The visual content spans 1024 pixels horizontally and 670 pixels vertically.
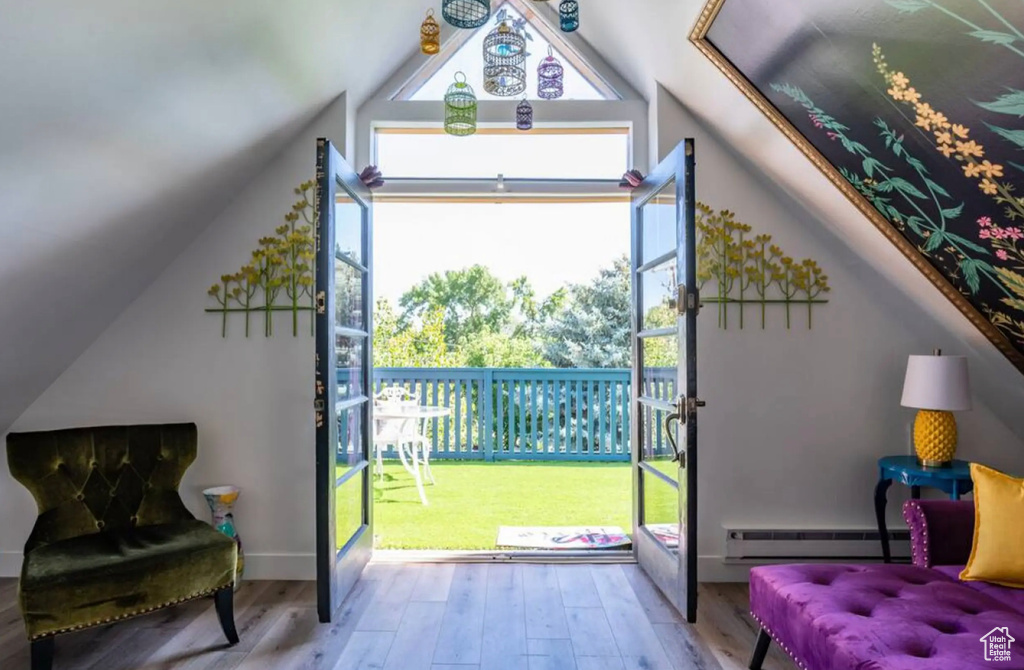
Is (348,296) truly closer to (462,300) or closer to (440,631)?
(440,631)

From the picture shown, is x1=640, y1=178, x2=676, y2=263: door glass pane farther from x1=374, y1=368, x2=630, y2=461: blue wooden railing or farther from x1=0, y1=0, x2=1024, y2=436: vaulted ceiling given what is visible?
x1=374, y1=368, x2=630, y2=461: blue wooden railing

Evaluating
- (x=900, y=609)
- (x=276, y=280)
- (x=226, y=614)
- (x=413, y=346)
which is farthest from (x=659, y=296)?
(x=413, y=346)

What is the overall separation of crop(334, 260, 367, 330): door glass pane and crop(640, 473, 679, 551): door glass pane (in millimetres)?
1592

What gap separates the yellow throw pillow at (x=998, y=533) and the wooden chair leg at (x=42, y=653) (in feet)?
9.64

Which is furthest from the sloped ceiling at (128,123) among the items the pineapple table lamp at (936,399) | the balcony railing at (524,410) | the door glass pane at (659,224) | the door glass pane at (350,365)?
the balcony railing at (524,410)

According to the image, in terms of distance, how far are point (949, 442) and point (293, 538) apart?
2.97 meters

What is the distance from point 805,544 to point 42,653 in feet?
10.0

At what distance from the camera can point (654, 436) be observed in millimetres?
2979

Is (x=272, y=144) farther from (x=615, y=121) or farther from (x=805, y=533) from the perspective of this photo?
(x=805, y=533)

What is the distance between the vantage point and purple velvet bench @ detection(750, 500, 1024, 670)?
151 centimetres

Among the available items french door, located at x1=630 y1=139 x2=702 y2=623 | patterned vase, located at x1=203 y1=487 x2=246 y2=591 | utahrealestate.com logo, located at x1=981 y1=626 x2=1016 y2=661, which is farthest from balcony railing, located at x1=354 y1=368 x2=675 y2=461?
utahrealestate.com logo, located at x1=981 y1=626 x2=1016 y2=661

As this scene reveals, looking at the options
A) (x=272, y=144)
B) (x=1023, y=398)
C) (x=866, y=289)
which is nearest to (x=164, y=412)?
(x=272, y=144)

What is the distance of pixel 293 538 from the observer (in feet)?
9.92

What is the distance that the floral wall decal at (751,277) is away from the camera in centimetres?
300
